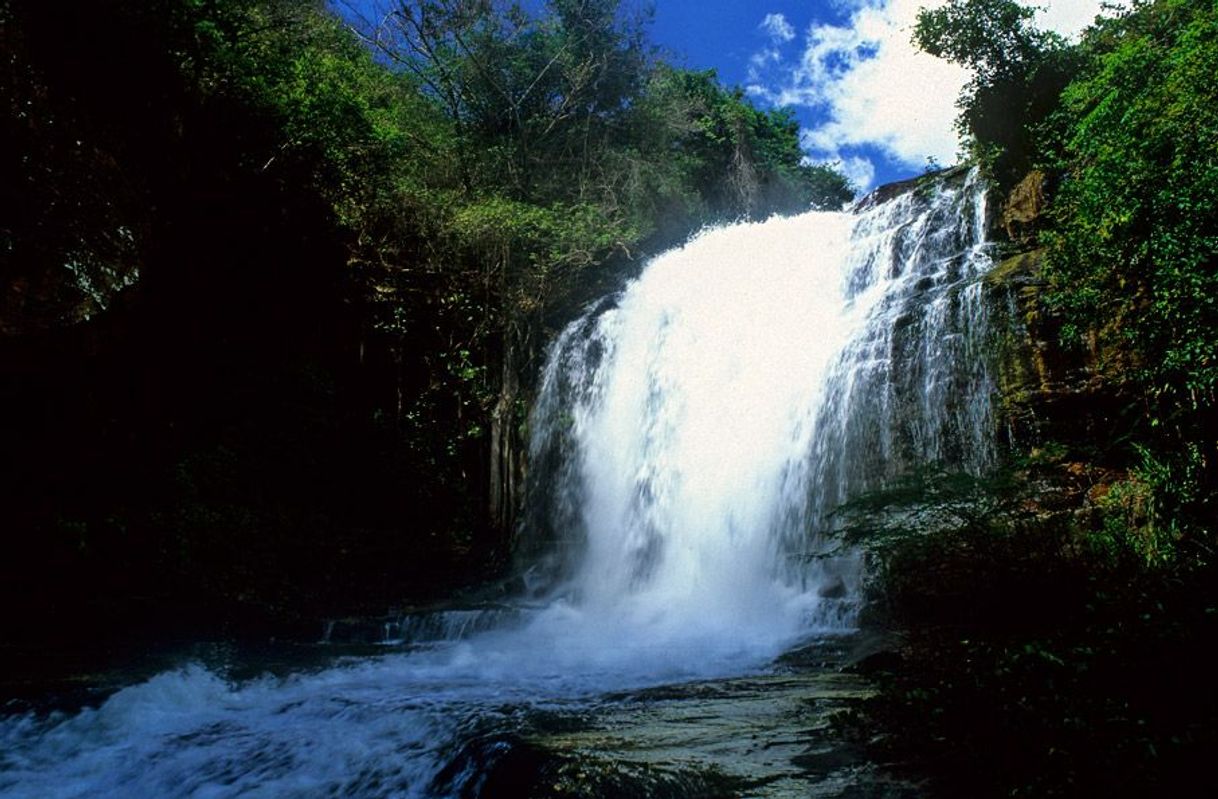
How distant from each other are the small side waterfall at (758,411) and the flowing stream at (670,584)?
0.14ft

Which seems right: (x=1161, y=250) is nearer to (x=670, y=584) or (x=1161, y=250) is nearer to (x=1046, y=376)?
(x=1046, y=376)

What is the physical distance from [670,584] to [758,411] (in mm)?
2952

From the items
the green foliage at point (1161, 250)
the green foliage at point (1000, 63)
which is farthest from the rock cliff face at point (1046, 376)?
the green foliage at point (1000, 63)

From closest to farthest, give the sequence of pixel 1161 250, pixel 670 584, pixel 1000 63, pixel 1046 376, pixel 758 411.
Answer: pixel 1161 250
pixel 1046 376
pixel 670 584
pixel 758 411
pixel 1000 63

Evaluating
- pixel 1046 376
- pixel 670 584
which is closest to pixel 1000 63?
pixel 1046 376

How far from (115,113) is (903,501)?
337 inches

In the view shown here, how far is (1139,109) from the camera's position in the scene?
7320 millimetres

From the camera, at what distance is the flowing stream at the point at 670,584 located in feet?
13.0

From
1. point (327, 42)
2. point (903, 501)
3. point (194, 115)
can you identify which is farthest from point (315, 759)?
point (327, 42)

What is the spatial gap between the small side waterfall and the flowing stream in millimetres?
42

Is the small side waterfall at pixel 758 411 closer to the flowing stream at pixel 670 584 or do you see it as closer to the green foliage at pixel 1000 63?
the flowing stream at pixel 670 584

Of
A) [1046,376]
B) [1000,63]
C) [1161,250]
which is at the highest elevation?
[1000,63]

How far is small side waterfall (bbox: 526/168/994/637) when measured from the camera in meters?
9.03

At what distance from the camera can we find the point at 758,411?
1112 cm
